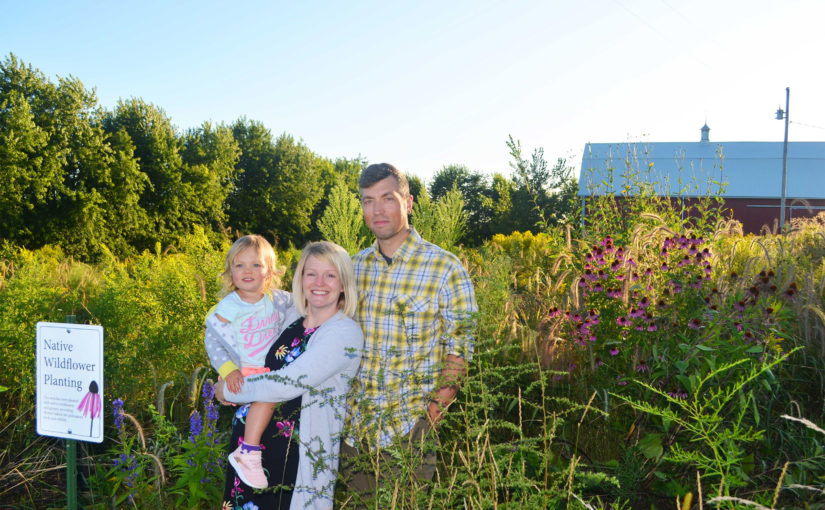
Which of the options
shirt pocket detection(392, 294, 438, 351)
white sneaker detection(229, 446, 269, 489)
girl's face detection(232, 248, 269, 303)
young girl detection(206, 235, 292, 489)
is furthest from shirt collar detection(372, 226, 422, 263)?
white sneaker detection(229, 446, 269, 489)

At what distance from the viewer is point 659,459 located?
287 centimetres

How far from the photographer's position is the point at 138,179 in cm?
2686

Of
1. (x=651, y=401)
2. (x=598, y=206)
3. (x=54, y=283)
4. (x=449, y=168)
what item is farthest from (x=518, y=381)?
(x=449, y=168)

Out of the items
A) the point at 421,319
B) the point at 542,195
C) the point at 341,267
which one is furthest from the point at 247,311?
the point at 542,195

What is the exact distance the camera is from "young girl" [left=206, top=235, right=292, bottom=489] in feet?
10.1

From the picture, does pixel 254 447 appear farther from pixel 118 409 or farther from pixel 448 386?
pixel 118 409

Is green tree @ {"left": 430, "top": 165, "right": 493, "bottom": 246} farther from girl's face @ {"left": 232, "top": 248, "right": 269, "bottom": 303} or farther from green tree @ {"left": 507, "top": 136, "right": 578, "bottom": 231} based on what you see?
girl's face @ {"left": 232, "top": 248, "right": 269, "bottom": 303}

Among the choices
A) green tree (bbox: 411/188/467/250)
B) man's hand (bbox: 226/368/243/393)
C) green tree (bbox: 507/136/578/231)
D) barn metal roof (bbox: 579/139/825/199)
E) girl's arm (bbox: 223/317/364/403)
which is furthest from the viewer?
barn metal roof (bbox: 579/139/825/199)

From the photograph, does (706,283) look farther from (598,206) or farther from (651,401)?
(598,206)

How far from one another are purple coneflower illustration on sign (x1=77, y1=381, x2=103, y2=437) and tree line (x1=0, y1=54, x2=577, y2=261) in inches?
610

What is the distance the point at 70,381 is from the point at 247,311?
3.07ft

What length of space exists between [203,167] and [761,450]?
96.8ft

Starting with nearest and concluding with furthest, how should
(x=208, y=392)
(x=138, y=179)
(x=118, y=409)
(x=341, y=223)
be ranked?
1. (x=118, y=409)
2. (x=208, y=392)
3. (x=341, y=223)
4. (x=138, y=179)

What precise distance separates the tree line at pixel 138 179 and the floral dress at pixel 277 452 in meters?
15.6
